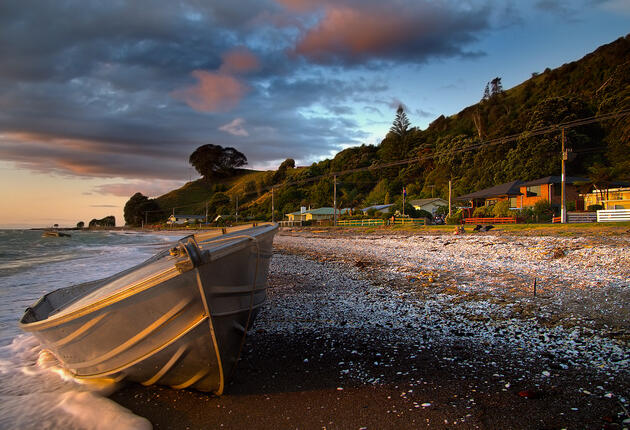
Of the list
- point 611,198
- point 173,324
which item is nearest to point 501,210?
point 611,198

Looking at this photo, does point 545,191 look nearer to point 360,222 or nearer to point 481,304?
point 360,222

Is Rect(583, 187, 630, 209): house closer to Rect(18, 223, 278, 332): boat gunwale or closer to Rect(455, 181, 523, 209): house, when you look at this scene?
Rect(455, 181, 523, 209): house

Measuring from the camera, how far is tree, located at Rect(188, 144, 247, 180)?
592 ft

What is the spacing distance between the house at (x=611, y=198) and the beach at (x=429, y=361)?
2617 cm

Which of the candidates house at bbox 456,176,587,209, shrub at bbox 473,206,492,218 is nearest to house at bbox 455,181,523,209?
house at bbox 456,176,587,209

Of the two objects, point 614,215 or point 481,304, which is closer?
point 481,304

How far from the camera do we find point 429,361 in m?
4.40

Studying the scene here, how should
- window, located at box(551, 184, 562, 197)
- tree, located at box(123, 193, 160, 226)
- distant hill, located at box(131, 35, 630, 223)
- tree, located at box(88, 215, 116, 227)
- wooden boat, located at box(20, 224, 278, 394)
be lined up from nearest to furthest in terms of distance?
wooden boat, located at box(20, 224, 278, 394), window, located at box(551, 184, 562, 197), distant hill, located at box(131, 35, 630, 223), tree, located at box(123, 193, 160, 226), tree, located at box(88, 215, 116, 227)

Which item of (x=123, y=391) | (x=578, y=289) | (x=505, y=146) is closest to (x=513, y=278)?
(x=578, y=289)

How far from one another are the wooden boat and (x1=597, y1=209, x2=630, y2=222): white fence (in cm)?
2389

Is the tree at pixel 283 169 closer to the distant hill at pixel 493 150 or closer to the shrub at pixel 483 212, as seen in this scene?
the distant hill at pixel 493 150

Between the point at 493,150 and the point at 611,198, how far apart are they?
33410 mm

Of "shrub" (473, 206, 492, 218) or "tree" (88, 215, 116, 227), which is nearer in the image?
"shrub" (473, 206, 492, 218)

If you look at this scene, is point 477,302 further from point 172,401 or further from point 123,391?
point 123,391
